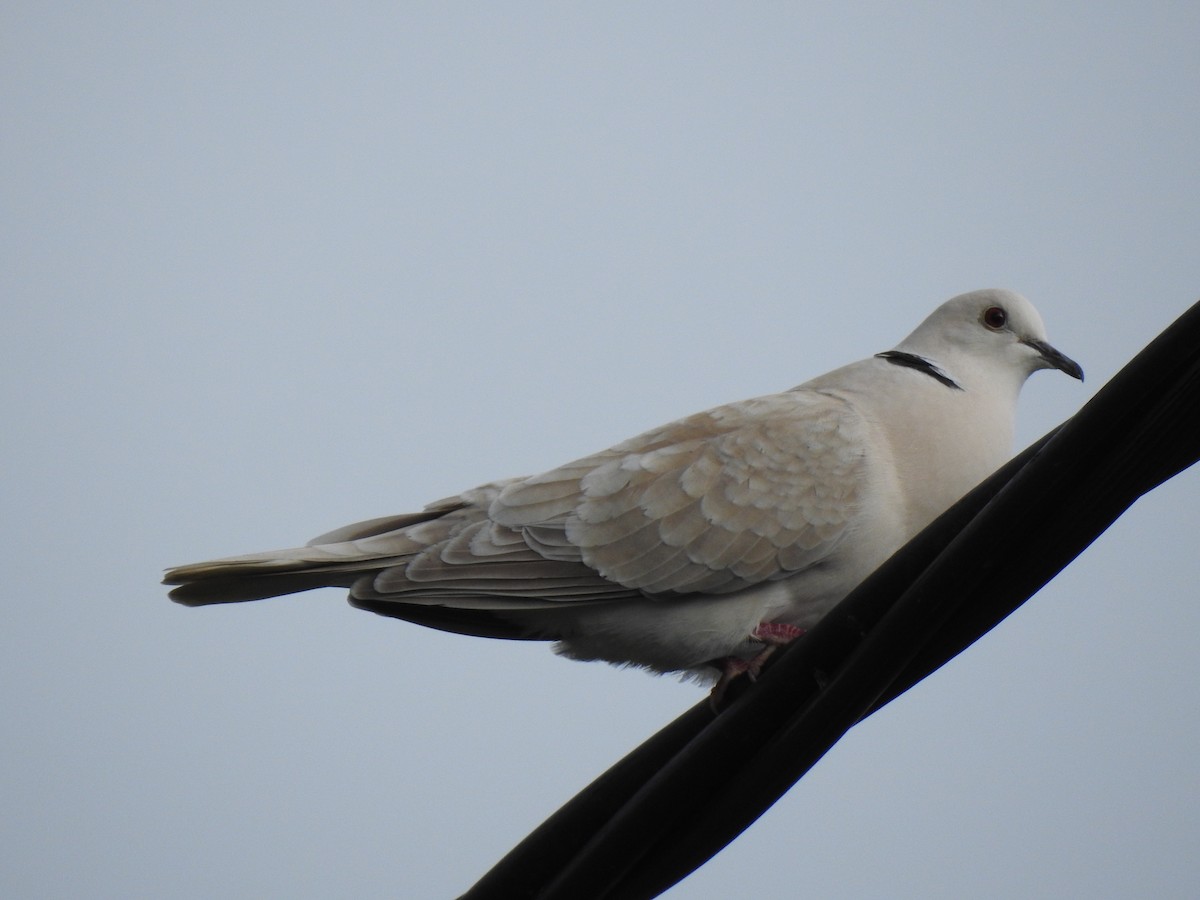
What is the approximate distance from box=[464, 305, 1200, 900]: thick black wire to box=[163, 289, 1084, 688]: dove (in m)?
1.16

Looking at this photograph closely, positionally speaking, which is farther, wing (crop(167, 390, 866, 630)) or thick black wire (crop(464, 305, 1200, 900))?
wing (crop(167, 390, 866, 630))

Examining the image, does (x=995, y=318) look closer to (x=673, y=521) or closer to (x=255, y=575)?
(x=673, y=521)

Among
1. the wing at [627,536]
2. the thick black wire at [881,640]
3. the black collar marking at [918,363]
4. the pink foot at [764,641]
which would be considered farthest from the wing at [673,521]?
the thick black wire at [881,640]

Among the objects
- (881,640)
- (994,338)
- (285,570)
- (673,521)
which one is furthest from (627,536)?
(881,640)

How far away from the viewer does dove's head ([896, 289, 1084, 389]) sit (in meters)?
3.50

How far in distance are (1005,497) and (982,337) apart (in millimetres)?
2114

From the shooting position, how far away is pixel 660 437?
3.28 meters

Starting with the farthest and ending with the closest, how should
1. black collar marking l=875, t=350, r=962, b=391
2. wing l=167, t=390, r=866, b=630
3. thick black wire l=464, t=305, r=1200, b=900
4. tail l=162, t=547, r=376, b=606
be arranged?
black collar marking l=875, t=350, r=962, b=391
wing l=167, t=390, r=866, b=630
tail l=162, t=547, r=376, b=606
thick black wire l=464, t=305, r=1200, b=900

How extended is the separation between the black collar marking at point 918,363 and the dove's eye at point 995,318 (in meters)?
0.22

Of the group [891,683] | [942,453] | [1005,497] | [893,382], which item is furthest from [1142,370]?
[893,382]

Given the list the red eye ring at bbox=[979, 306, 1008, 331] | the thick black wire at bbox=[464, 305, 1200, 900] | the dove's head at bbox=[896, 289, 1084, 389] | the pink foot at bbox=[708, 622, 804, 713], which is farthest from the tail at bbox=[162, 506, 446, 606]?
the red eye ring at bbox=[979, 306, 1008, 331]

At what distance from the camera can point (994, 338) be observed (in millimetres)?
3521

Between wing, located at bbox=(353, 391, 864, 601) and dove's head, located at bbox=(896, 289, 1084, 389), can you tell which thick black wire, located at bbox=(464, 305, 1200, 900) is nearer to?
wing, located at bbox=(353, 391, 864, 601)

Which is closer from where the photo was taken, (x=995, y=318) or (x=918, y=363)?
(x=918, y=363)
